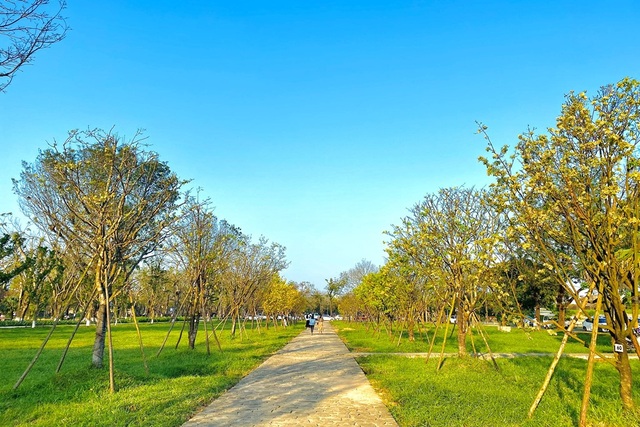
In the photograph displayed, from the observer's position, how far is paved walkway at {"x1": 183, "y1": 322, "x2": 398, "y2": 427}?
22.5 feet


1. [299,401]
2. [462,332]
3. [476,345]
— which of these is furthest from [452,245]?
[476,345]

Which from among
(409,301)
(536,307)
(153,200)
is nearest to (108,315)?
(153,200)

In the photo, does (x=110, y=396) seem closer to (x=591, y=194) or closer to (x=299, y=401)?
(x=299, y=401)

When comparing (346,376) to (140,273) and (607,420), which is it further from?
(140,273)

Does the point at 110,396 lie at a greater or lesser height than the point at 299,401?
greater

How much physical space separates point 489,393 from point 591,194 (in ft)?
15.1

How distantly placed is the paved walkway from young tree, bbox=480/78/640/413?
3.54 m

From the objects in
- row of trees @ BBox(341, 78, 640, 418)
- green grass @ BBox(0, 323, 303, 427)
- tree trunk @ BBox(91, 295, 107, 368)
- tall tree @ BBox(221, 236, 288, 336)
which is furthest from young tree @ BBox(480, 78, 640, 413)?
tall tree @ BBox(221, 236, 288, 336)

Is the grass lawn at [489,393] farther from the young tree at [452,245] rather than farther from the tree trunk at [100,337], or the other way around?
the tree trunk at [100,337]

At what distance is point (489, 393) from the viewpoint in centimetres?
889

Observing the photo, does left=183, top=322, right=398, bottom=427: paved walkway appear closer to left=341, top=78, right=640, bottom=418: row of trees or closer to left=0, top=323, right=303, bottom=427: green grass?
left=0, top=323, right=303, bottom=427: green grass

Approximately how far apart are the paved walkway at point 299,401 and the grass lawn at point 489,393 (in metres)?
0.42

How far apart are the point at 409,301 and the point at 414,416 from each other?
1522 centimetres

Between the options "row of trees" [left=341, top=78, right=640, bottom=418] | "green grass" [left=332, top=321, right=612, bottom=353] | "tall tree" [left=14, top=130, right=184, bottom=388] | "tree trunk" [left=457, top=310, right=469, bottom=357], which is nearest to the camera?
"row of trees" [left=341, top=78, right=640, bottom=418]
